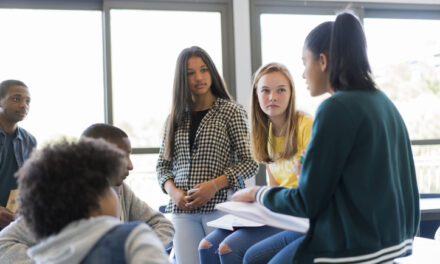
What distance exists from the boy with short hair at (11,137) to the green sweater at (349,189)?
76.9 inches

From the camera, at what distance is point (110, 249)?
88 cm

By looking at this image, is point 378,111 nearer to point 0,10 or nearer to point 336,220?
point 336,220

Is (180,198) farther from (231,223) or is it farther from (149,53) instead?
(149,53)

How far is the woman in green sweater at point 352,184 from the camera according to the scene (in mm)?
1143

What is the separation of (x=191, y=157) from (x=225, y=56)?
7.23 feet

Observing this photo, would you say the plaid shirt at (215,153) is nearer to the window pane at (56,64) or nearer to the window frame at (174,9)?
the window frame at (174,9)

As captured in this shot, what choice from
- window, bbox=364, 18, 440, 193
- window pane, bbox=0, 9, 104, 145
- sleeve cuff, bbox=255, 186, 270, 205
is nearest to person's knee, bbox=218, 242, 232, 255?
sleeve cuff, bbox=255, 186, 270, 205

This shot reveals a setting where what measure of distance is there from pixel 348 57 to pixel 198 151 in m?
1.05

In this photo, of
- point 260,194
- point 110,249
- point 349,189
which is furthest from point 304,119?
point 110,249

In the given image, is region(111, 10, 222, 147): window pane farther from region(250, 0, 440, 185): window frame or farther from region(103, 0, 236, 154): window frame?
region(250, 0, 440, 185): window frame

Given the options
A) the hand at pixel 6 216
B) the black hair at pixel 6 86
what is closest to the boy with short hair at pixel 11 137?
the black hair at pixel 6 86

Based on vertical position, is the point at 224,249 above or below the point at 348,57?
below

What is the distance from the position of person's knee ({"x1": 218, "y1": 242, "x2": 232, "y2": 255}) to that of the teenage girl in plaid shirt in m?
0.30

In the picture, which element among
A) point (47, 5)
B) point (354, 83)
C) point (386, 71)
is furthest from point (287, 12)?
point (354, 83)
